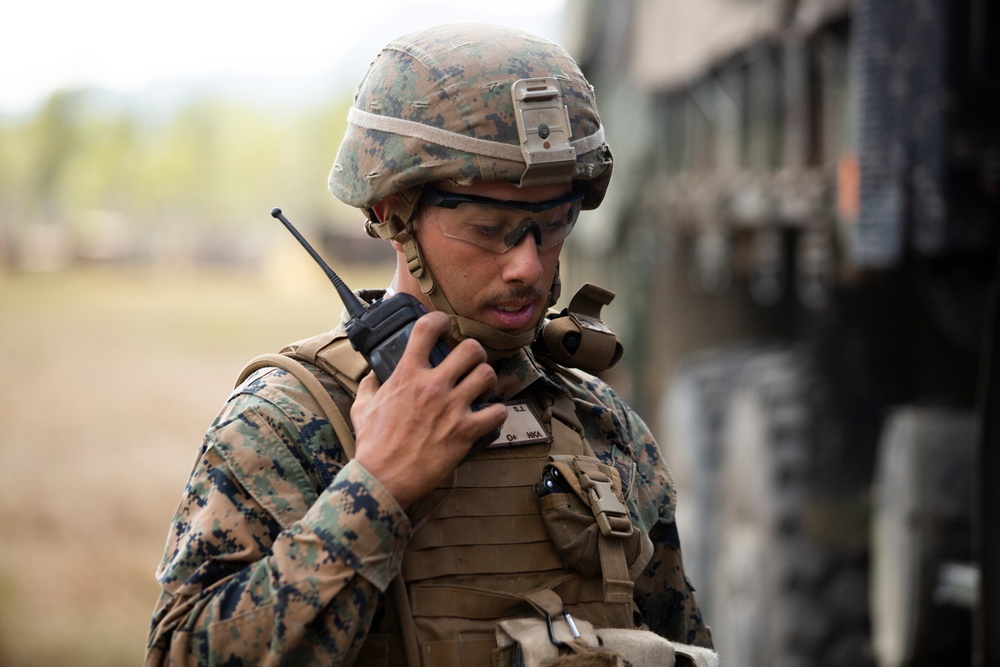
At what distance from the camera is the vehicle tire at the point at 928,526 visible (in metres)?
4.61

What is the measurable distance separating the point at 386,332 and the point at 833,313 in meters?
4.35

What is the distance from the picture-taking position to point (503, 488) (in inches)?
91.7

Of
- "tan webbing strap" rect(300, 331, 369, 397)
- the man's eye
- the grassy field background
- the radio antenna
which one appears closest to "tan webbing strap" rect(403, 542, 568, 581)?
"tan webbing strap" rect(300, 331, 369, 397)

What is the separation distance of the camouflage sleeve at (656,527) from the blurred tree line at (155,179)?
2377cm

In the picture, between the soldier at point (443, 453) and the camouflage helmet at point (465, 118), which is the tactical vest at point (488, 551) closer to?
the soldier at point (443, 453)

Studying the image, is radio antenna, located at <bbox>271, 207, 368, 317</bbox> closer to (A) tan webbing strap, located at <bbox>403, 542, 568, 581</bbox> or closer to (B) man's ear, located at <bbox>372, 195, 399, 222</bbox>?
(B) man's ear, located at <bbox>372, 195, 399, 222</bbox>

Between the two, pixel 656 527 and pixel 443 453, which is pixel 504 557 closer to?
pixel 443 453

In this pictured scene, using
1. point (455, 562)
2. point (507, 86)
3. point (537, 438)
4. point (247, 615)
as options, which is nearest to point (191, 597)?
point (247, 615)

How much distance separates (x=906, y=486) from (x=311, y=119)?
2734 inches

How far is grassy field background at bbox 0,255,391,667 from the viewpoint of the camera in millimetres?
7863

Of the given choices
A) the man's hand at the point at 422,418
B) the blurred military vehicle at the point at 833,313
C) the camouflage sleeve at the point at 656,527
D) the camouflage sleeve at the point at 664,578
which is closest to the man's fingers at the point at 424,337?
the man's hand at the point at 422,418

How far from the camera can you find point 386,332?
218cm

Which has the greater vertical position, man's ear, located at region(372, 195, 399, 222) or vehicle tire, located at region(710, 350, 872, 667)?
man's ear, located at region(372, 195, 399, 222)

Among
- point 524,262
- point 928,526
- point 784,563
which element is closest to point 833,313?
point 784,563
